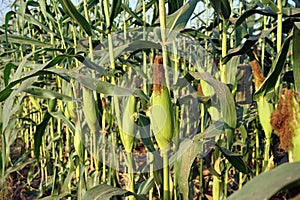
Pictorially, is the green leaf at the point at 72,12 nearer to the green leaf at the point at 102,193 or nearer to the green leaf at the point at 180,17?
the green leaf at the point at 180,17

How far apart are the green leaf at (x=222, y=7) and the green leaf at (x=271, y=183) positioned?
0.66 meters

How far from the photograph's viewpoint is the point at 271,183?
0.38 metres

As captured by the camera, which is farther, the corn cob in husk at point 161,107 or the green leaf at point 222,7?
the green leaf at point 222,7

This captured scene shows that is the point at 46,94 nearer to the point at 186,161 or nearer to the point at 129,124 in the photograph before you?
the point at 129,124

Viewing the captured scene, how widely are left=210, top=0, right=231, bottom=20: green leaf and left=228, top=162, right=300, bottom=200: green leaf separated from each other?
66 centimetres

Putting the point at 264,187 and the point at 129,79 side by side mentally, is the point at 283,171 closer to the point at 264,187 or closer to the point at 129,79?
the point at 264,187

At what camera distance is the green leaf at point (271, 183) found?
367mm

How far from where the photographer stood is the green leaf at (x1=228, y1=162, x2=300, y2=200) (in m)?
0.37

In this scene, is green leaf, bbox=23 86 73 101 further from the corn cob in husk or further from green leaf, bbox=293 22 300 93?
green leaf, bbox=293 22 300 93

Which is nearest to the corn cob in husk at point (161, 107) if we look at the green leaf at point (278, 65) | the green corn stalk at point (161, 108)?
the green corn stalk at point (161, 108)

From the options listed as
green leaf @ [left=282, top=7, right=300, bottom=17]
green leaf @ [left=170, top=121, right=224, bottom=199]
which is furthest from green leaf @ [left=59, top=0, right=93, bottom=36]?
green leaf @ [left=282, top=7, right=300, bottom=17]

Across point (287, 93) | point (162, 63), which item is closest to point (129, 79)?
point (162, 63)

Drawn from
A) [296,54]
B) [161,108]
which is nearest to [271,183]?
[296,54]

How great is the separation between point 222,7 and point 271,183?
2.59ft
